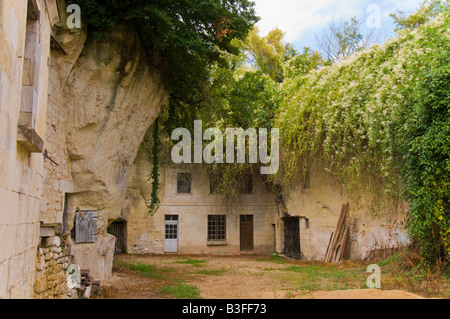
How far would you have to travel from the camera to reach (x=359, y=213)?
13.8 m

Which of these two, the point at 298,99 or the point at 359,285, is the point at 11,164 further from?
the point at 298,99

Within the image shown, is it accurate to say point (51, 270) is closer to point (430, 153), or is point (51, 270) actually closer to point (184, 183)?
point (430, 153)

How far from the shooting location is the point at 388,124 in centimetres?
1047

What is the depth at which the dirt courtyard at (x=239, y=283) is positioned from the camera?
25.4 ft

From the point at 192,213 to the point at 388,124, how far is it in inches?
478

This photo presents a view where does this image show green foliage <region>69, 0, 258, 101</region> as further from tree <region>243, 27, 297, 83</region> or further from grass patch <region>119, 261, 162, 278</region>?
tree <region>243, 27, 297, 83</region>

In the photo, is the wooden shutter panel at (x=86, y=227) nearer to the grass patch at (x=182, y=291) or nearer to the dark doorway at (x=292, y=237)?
the grass patch at (x=182, y=291)

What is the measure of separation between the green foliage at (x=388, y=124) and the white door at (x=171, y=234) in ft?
22.7

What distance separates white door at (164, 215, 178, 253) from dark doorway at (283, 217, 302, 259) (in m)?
5.52

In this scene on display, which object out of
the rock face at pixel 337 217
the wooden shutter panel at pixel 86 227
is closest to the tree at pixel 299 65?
the rock face at pixel 337 217

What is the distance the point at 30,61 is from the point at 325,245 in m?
12.8

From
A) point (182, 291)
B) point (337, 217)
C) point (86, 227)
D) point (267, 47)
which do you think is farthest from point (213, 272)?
point (267, 47)

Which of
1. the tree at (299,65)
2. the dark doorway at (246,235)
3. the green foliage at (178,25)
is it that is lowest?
the dark doorway at (246,235)
